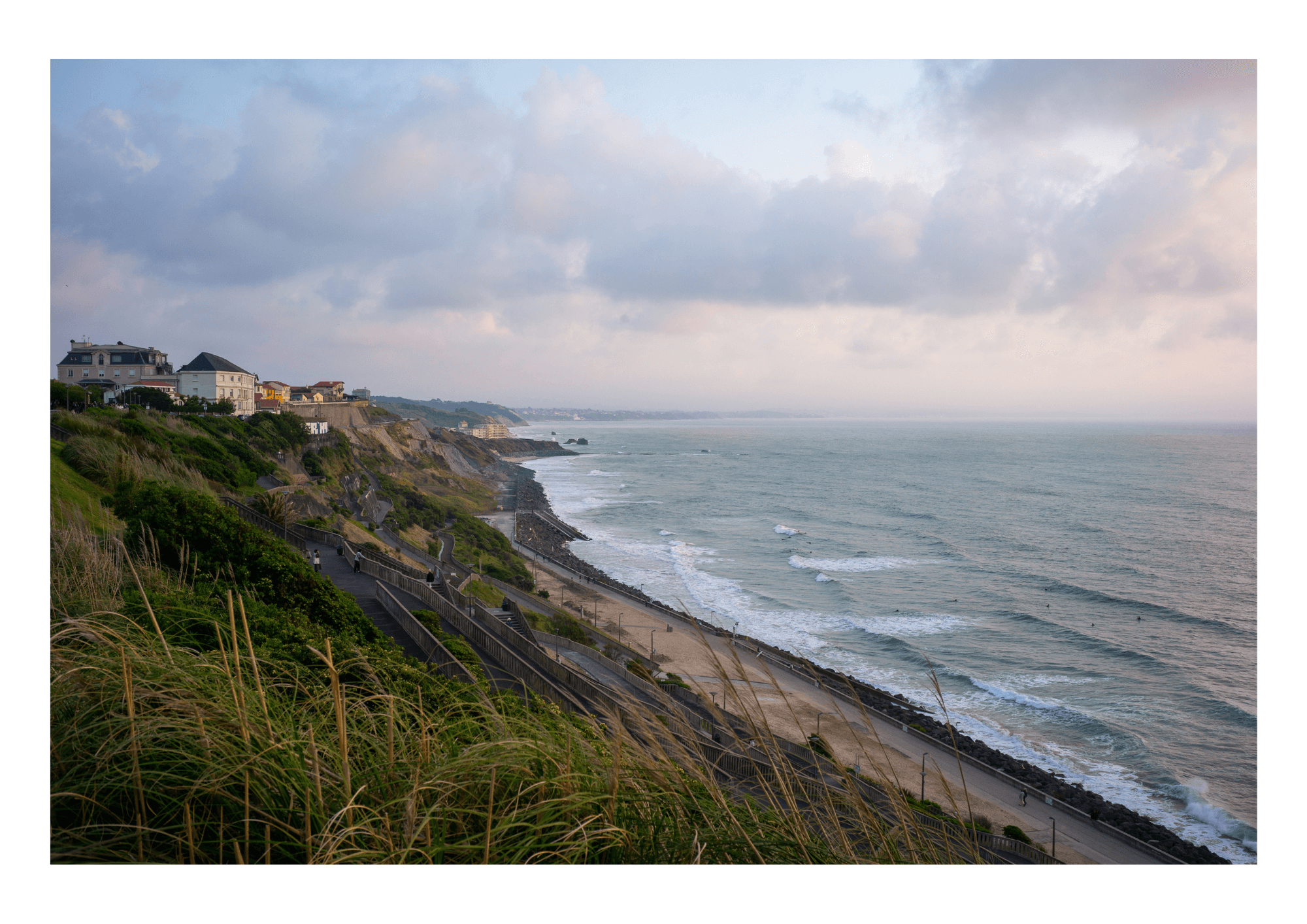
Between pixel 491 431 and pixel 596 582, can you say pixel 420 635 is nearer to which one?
pixel 596 582

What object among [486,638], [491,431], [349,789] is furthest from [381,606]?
[491,431]

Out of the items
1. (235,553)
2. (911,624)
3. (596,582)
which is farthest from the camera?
(596,582)

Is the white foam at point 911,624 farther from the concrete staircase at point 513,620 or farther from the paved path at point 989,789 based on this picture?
the concrete staircase at point 513,620
